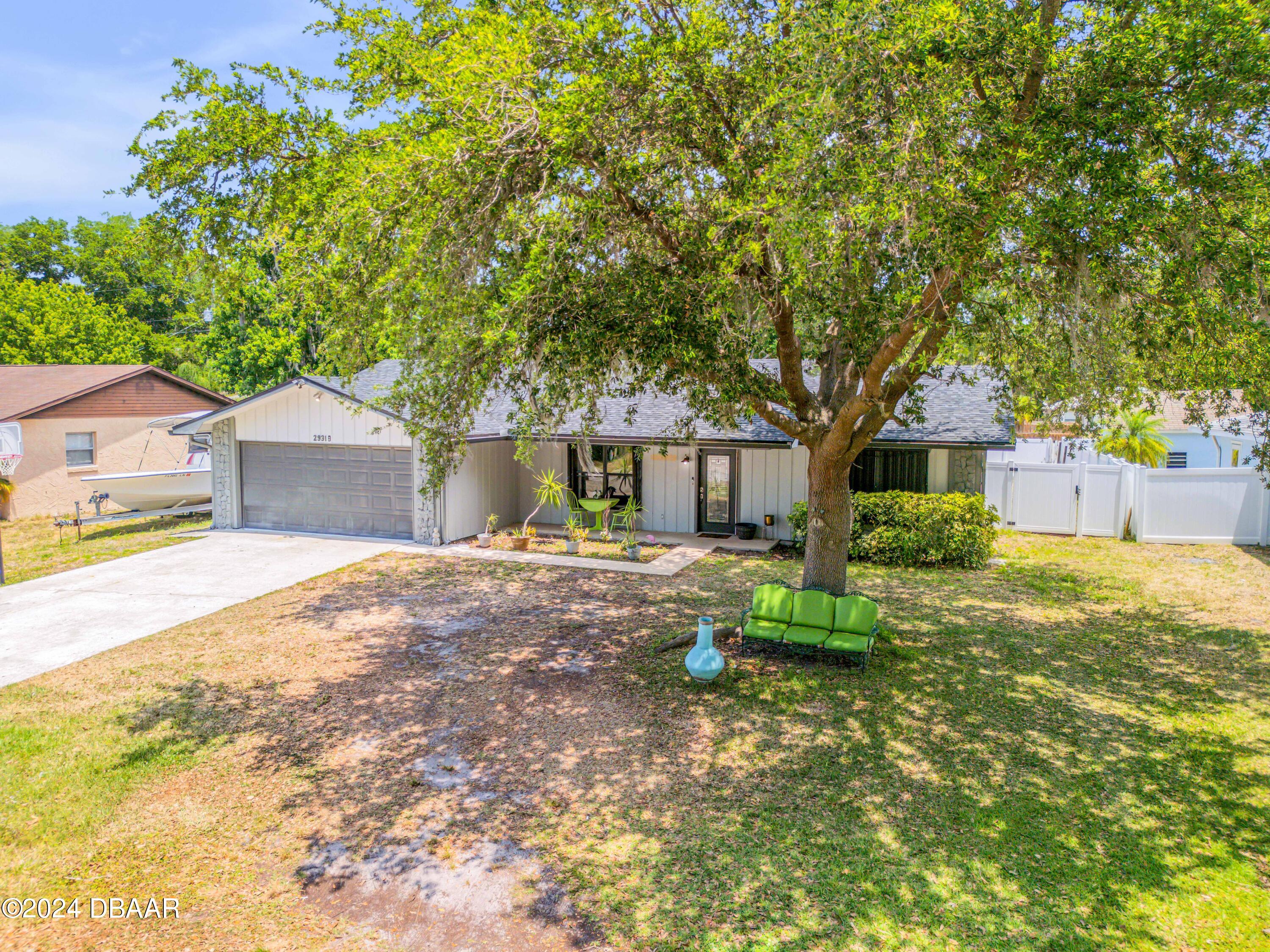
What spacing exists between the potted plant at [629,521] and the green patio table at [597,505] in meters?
0.32

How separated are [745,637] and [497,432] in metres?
8.95

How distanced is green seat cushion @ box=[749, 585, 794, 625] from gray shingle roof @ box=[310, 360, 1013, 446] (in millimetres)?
4441

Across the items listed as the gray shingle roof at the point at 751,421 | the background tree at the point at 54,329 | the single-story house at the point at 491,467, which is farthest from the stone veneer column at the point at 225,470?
the background tree at the point at 54,329

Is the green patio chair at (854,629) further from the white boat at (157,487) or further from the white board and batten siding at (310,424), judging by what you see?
the white boat at (157,487)

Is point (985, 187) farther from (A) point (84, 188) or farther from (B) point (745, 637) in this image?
(A) point (84, 188)

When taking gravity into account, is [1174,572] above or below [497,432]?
below

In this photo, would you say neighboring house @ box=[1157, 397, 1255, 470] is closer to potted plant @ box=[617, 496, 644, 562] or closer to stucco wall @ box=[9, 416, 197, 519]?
potted plant @ box=[617, 496, 644, 562]

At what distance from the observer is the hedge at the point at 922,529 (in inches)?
527

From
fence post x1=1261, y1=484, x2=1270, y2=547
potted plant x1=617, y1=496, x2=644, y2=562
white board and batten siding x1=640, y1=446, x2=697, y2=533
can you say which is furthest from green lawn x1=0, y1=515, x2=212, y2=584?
fence post x1=1261, y1=484, x2=1270, y2=547

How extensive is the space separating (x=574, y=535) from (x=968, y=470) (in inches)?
316

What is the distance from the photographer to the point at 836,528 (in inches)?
363

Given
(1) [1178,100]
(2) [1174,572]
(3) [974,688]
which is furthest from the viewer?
(2) [1174,572]

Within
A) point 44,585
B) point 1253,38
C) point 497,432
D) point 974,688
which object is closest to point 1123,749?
point 974,688

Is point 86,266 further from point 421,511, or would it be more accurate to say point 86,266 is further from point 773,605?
point 773,605
